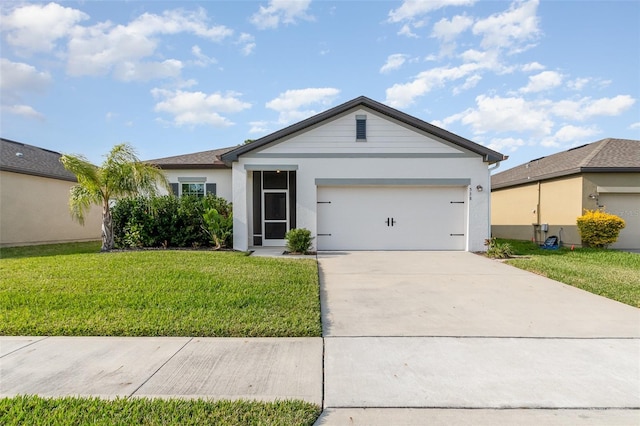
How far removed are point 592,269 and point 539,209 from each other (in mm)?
7835

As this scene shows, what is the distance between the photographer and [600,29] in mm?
9844

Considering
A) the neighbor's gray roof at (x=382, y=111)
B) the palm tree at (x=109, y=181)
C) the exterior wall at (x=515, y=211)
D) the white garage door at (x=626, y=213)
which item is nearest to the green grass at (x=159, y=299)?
the palm tree at (x=109, y=181)

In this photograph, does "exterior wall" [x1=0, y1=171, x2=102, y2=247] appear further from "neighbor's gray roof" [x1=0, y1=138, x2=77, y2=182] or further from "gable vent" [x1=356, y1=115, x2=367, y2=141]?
"gable vent" [x1=356, y1=115, x2=367, y2=141]

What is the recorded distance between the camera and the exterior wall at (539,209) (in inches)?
514

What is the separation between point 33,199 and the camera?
1412cm

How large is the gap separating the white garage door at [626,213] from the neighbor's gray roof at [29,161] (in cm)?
2427

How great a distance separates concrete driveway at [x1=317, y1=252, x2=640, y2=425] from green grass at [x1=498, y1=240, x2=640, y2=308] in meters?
0.63

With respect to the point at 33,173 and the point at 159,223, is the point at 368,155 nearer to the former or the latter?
the point at 159,223

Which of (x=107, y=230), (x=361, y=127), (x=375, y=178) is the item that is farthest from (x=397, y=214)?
(x=107, y=230)

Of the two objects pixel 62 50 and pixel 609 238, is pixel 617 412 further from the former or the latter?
pixel 62 50

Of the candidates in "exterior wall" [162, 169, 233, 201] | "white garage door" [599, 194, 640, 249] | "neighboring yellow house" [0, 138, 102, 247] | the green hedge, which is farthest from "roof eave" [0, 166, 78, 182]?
"white garage door" [599, 194, 640, 249]

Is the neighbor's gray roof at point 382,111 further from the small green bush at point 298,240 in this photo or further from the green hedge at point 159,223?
the small green bush at point 298,240

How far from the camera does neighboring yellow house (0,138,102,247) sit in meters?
13.2

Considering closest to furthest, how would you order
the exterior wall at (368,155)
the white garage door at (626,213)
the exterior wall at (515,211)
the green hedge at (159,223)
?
the green hedge at (159,223) → the exterior wall at (368,155) → the white garage door at (626,213) → the exterior wall at (515,211)
